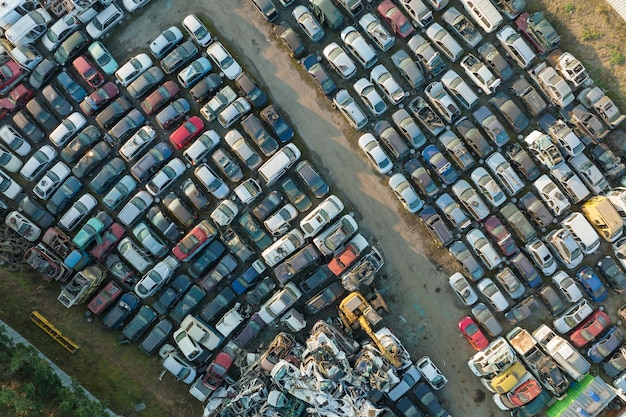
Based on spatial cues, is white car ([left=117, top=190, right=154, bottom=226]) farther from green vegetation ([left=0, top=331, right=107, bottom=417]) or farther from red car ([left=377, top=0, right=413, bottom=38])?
red car ([left=377, top=0, right=413, bottom=38])

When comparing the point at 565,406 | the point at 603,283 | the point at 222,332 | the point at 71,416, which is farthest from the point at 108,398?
the point at 603,283

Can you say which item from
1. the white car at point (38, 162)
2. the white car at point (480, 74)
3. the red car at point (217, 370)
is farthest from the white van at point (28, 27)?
the white car at point (480, 74)

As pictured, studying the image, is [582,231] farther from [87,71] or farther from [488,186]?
[87,71]

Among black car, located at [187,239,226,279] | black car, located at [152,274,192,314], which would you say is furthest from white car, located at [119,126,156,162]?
black car, located at [152,274,192,314]

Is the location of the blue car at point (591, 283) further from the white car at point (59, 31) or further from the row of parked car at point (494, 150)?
the white car at point (59, 31)

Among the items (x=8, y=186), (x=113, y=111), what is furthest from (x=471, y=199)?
(x=8, y=186)

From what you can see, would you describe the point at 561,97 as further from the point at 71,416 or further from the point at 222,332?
the point at 71,416
